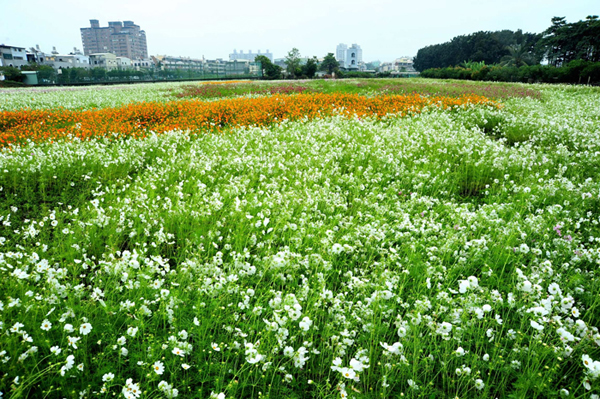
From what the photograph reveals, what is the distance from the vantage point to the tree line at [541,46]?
49.4 metres

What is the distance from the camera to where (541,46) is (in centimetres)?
5997

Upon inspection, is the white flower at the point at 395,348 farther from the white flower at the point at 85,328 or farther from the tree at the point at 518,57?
the tree at the point at 518,57

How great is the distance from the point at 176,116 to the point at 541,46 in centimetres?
7216

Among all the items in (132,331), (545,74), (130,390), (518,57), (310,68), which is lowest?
(130,390)

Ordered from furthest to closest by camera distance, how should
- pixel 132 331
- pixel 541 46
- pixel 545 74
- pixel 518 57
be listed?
pixel 541 46 → pixel 518 57 → pixel 545 74 → pixel 132 331

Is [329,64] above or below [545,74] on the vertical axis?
above

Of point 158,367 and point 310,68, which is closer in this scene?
point 158,367

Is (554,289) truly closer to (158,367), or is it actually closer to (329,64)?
(158,367)

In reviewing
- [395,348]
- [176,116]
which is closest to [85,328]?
[395,348]

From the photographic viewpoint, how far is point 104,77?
44.2m

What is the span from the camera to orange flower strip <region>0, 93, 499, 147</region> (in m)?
8.98

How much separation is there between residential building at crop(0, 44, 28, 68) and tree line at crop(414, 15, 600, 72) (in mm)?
124745

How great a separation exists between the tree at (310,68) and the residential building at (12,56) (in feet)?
297

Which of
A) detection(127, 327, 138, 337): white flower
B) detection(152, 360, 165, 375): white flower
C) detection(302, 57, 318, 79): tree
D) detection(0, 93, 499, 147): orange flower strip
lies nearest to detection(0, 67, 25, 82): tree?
detection(302, 57, 318, 79): tree
